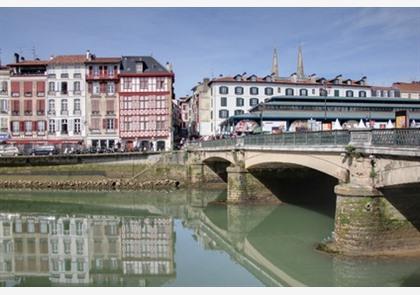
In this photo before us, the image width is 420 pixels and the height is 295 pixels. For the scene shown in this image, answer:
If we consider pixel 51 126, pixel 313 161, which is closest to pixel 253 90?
pixel 51 126

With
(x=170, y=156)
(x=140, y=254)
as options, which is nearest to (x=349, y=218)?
(x=140, y=254)

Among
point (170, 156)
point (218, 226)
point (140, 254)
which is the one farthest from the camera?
point (170, 156)

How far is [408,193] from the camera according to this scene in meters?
16.7

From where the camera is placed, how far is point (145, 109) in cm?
5991

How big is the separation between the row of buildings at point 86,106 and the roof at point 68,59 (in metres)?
0.13

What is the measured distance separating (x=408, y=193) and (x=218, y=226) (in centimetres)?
1283

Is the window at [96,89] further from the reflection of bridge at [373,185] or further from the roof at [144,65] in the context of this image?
the reflection of bridge at [373,185]

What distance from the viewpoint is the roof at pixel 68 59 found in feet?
197

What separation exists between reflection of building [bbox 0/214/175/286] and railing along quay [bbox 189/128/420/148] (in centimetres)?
774

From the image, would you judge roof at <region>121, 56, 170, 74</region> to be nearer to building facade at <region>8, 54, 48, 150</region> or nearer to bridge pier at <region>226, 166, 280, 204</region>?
building facade at <region>8, 54, 48, 150</region>

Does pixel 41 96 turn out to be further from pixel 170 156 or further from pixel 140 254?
pixel 140 254

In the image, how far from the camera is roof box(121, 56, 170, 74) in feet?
199

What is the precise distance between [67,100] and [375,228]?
166 feet

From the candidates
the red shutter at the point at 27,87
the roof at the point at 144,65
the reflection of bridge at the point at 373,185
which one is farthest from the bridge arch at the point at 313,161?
the red shutter at the point at 27,87
